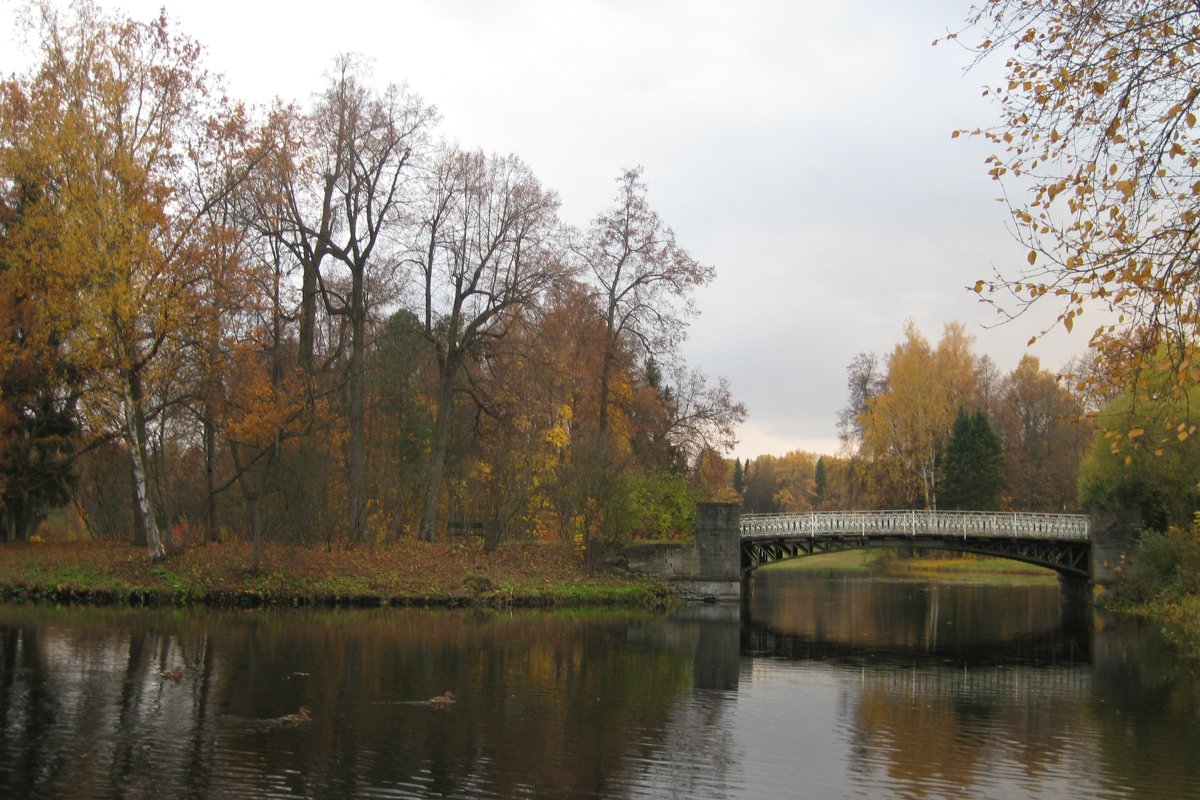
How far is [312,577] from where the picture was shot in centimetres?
2864

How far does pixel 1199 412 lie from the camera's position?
32.1 meters

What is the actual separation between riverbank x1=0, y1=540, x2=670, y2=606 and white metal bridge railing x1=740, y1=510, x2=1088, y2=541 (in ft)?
17.6

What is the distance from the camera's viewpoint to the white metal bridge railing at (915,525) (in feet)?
121

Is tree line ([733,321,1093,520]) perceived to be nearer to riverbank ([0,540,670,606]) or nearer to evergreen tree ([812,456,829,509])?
riverbank ([0,540,670,606])

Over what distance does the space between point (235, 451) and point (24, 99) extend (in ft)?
35.9

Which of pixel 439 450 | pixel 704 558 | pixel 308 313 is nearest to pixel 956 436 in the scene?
pixel 704 558

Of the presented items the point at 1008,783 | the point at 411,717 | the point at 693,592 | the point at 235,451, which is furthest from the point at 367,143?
the point at 1008,783

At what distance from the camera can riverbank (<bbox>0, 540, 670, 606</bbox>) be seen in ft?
87.5

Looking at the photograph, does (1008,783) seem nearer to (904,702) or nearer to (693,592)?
(904,702)

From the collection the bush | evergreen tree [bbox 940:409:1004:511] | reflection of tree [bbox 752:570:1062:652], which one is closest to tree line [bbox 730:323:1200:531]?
evergreen tree [bbox 940:409:1004:511]

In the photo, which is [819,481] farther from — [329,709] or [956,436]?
[329,709]

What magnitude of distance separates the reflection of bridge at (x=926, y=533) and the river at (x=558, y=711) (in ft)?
30.1

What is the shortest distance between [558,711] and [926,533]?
2455 cm

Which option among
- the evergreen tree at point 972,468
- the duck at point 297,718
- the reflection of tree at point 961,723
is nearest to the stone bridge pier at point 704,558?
the reflection of tree at point 961,723
